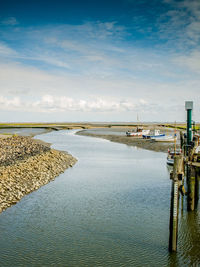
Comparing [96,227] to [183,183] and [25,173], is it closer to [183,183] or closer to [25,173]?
[183,183]

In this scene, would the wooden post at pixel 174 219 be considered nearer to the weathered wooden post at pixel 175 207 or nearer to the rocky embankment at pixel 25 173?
the weathered wooden post at pixel 175 207

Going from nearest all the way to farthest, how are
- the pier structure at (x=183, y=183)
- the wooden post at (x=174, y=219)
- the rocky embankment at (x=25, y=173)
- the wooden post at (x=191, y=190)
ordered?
the wooden post at (x=174, y=219), the pier structure at (x=183, y=183), the wooden post at (x=191, y=190), the rocky embankment at (x=25, y=173)

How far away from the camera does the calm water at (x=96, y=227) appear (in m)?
13.9

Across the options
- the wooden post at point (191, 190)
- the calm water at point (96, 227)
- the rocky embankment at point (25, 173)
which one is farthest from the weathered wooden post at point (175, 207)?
the rocky embankment at point (25, 173)

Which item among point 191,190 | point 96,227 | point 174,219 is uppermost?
point 191,190

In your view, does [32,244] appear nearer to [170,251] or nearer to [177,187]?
[170,251]

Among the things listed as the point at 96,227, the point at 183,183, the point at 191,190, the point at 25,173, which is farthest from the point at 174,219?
the point at 25,173

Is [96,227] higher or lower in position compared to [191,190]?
lower

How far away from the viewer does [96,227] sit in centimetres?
1752

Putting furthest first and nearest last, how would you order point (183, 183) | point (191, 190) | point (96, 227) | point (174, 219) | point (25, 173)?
point (25, 173) → point (183, 183) → point (191, 190) → point (96, 227) → point (174, 219)

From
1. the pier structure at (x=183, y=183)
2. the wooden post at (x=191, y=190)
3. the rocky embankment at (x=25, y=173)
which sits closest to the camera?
the pier structure at (x=183, y=183)

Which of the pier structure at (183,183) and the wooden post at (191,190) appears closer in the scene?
the pier structure at (183,183)

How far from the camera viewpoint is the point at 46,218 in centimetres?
1911

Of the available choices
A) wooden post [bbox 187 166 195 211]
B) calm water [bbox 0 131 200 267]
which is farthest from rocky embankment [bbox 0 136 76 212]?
wooden post [bbox 187 166 195 211]
